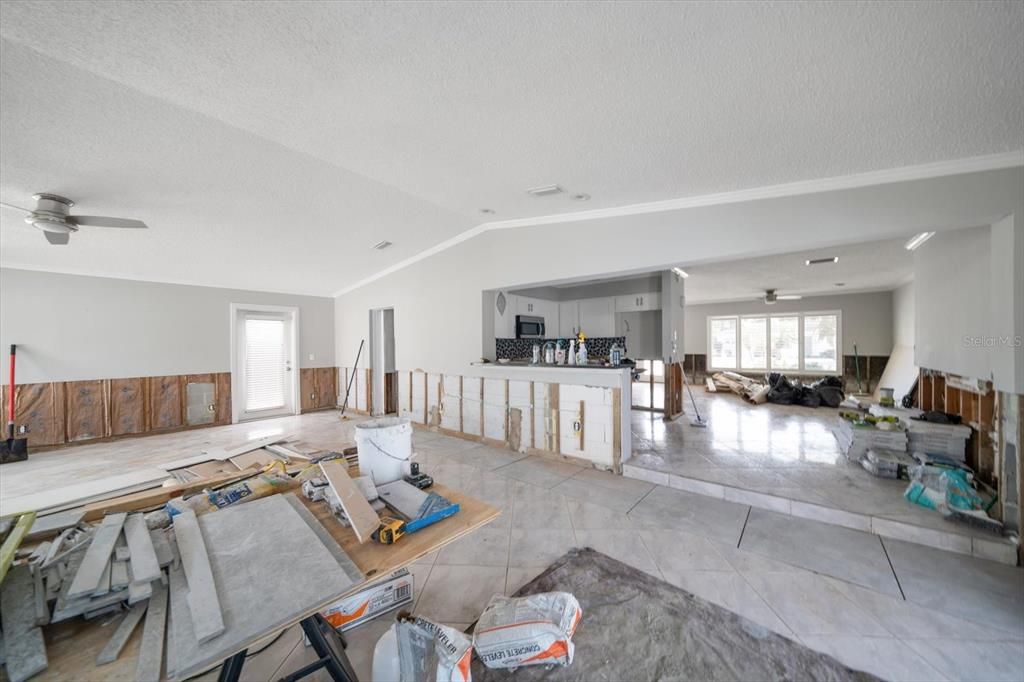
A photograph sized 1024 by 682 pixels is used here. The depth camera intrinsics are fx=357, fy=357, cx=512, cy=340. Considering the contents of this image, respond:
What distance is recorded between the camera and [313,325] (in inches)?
304

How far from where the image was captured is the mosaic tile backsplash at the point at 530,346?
5.54 metres

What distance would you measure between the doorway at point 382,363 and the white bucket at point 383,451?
5865 millimetres

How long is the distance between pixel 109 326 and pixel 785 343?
13.7 metres

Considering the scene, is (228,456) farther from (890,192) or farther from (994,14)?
(890,192)

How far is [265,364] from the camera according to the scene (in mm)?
7121

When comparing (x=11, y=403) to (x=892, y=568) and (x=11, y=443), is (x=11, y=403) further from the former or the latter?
(x=892, y=568)

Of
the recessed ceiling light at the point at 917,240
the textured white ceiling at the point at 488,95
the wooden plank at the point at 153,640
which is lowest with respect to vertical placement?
the wooden plank at the point at 153,640

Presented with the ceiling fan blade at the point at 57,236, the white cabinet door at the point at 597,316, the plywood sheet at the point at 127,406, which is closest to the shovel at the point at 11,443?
the plywood sheet at the point at 127,406

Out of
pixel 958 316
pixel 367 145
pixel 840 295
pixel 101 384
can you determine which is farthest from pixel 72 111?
pixel 840 295

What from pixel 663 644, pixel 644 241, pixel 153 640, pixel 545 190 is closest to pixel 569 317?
pixel 644 241

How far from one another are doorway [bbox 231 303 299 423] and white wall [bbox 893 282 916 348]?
12.1 metres

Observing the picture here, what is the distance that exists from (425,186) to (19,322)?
626 cm

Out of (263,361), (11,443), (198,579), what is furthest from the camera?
(263,361)

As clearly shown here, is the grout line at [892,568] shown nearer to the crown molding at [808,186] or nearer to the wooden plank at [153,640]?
the crown molding at [808,186]
